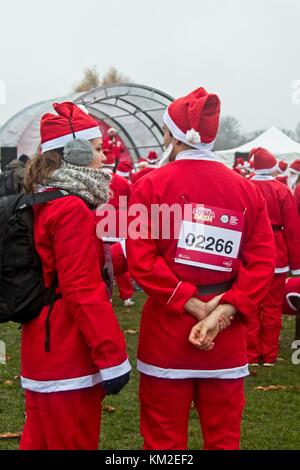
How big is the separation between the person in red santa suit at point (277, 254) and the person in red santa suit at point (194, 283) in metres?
3.51

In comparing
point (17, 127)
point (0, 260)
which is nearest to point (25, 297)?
point (0, 260)

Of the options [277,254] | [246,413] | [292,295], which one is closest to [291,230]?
[277,254]

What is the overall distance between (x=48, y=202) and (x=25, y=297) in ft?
1.46

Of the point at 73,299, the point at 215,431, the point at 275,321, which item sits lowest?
the point at 275,321

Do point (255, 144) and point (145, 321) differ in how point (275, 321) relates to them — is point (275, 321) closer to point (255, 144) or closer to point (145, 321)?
point (145, 321)

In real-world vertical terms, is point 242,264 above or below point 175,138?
below

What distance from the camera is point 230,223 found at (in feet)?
11.4

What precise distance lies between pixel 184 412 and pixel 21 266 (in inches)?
41.3

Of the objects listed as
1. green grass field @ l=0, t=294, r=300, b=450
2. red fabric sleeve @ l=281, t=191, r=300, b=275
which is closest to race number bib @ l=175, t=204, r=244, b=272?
green grass field @ l=0, t=294, r=300, b=450

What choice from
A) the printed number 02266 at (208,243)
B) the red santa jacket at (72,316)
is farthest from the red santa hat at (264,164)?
the red santa jacket at (72,316)

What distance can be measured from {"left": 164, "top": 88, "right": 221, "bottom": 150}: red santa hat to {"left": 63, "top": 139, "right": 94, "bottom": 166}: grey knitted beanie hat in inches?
17.6

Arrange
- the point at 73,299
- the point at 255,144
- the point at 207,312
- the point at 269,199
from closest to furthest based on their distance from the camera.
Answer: the point at 73,299 → the point at 207,312 → the point at 269,199 → the point at 255,144

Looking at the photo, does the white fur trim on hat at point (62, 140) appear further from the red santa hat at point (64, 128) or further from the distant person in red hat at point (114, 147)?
the distant person in red hat at point (114, 147)

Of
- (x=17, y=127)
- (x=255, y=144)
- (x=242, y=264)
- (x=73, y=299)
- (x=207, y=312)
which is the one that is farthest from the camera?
(x=255, y=144)
